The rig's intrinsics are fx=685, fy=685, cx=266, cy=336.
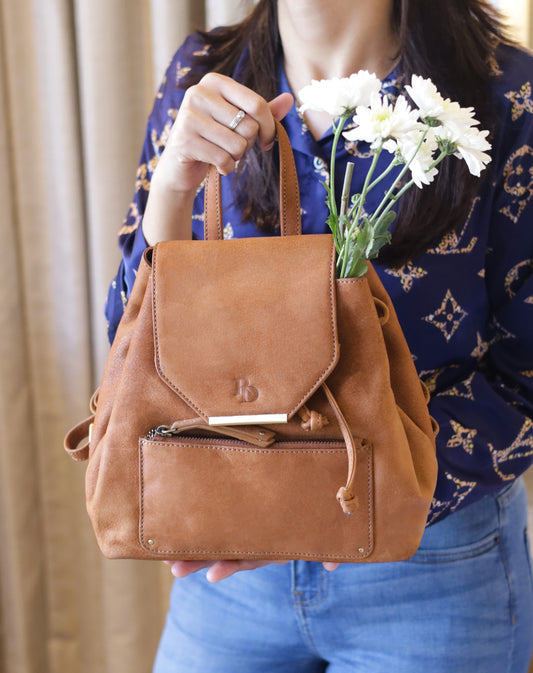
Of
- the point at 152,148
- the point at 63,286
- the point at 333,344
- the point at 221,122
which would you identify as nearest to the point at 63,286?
the point at 63,286

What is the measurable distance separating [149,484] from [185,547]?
6 centimetres

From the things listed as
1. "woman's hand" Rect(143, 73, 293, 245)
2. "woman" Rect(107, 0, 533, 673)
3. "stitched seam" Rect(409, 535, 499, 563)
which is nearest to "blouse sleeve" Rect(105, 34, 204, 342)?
"woman" Rect(107, 0, 533, 673)

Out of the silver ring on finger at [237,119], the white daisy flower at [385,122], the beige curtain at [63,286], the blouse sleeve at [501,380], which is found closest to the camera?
the white daisy flower at [385,122]

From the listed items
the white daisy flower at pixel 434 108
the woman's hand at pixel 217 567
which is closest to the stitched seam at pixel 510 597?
the woman's hand at pixel 217 567

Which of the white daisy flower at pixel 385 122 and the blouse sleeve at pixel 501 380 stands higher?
the white daisy flower at pixel 385 122

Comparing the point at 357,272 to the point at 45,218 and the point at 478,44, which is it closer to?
the point at 478,44

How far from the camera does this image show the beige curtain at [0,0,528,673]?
3.66ft

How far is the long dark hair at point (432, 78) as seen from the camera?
72cm

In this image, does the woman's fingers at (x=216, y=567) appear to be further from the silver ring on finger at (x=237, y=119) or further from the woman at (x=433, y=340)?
the silver ring on finger at (x=237, y=119)

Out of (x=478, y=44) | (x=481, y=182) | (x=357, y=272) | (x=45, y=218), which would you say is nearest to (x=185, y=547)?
(x=357, y=272)

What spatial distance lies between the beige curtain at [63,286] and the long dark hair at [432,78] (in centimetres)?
30

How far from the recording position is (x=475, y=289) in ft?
2.52

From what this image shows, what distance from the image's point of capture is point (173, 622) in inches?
32.8

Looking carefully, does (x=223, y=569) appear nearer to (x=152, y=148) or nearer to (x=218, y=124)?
(x=218, y=124)
